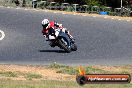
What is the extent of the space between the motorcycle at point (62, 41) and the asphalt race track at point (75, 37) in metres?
0.34

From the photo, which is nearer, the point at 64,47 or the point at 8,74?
the point at 8,74

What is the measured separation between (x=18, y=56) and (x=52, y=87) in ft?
40.6

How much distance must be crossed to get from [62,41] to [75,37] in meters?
7.61

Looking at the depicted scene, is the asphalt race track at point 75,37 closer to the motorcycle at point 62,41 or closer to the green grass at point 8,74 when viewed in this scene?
the motorcycle at point 62,41

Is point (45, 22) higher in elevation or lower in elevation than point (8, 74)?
higher

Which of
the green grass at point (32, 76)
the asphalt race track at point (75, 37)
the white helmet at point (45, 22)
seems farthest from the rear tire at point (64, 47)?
the green grass at point (32, 76)

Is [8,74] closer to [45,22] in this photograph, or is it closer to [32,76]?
[32,76]

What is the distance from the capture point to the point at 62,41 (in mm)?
25375

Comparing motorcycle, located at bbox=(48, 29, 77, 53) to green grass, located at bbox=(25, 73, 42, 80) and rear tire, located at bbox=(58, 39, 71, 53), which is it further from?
green grass, located at bbox=(25, 73, 42, 80)

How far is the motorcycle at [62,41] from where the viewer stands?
24747mm

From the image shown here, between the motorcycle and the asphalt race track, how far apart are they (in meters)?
0.34

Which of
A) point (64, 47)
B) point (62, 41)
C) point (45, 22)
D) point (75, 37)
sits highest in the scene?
point (45, 22)

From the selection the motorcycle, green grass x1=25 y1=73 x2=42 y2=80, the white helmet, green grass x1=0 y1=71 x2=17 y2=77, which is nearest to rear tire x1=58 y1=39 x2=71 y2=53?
the motorcycle

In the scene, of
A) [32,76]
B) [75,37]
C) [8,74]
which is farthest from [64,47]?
[32,76]
